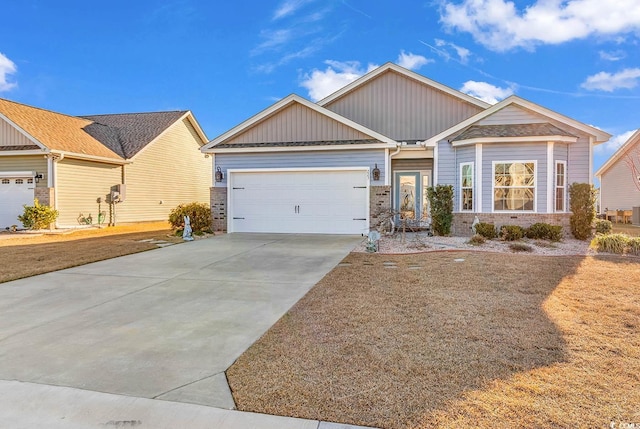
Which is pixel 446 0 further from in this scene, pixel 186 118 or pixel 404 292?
pixel 186 118

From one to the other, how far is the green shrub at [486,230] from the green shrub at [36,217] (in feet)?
52.0

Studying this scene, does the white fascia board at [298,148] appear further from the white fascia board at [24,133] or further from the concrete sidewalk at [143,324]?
the white fascia board at [24,133]

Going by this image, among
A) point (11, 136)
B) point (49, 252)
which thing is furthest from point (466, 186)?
point (11, 136)

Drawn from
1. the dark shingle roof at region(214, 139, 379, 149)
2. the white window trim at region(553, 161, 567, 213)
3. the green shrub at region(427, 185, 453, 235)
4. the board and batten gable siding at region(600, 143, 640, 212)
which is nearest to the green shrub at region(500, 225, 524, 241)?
the green shrub at region(427, 185, 453, 235)

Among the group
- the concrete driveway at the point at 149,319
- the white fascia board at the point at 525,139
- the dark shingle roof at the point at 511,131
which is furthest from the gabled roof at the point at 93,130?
the white fascia board at the point at 525,139

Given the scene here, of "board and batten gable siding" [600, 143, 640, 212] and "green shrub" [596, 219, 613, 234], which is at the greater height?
"board and batten gable siding" [600, 143, 640, 212]

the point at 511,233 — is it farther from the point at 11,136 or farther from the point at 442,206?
the point at 11,136

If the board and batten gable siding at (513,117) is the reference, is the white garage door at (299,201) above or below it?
below

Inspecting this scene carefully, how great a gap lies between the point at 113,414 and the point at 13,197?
1807cm

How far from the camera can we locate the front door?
15.8 meters

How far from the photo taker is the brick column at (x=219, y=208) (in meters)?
15.0

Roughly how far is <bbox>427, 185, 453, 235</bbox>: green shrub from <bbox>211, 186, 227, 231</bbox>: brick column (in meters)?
7.51

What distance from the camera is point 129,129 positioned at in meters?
22.1

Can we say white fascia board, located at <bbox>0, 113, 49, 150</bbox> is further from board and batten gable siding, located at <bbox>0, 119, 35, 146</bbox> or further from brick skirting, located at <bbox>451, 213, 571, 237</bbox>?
brick skirting, located at <bbox>451, 213, 571, 237</bbox>
